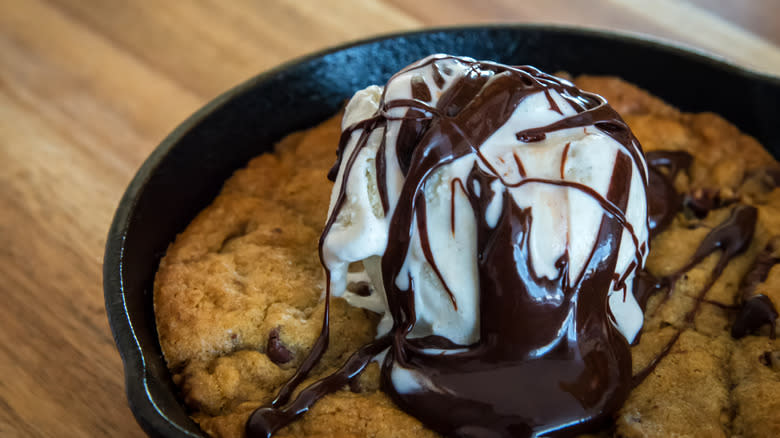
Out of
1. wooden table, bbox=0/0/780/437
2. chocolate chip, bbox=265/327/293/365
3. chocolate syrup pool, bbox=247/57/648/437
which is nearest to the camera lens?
chocolate syrup pool, bbox=247/57/648/437

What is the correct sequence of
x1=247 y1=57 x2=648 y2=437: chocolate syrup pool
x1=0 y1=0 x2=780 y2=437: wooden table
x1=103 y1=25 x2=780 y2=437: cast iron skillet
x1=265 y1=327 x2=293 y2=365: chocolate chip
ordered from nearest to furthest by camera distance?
1. x1=247 y1=57 x2=648 y2=437: chocolate syrup pool
2. x1=265 y1=327 x2=293 y2=365: chocolate chip
3. x1=103 y1=25 x2=780 y2=437: cast iron skillet
4. x1=0 y1=0 x2=780 y2=437: wooden table

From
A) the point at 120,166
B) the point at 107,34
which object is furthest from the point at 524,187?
the point at 107,34

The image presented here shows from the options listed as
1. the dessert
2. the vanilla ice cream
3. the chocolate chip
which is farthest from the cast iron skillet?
the vanilla ice cream

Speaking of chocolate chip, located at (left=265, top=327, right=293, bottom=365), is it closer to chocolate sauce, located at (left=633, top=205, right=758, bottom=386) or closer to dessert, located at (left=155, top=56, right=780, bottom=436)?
dessert, located at (left=155, top=56, right=780, bottom=436)

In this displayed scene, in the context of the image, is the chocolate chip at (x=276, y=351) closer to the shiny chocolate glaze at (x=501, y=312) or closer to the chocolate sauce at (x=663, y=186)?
the shiny chocolate glaze at (x=501, y=312)

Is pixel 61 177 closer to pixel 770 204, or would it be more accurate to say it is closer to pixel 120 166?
pixel 120 166

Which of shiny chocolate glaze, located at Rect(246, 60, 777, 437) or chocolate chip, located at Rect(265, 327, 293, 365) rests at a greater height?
shiny chocolate glaze, located at Rect(246, 60, 777, 437)

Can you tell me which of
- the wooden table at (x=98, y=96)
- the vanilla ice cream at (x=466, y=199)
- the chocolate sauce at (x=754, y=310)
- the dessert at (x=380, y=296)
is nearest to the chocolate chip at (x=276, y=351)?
the dessert at (x=380, y=296)
